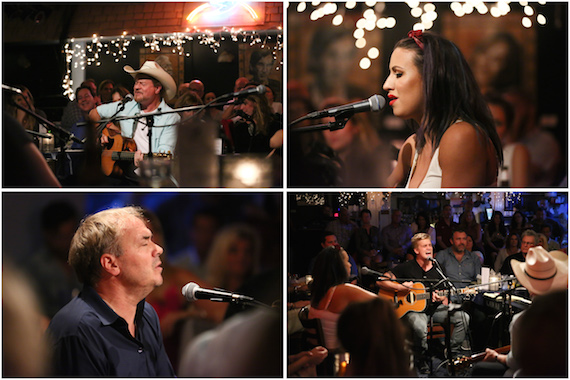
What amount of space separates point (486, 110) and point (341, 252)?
37.6 inches

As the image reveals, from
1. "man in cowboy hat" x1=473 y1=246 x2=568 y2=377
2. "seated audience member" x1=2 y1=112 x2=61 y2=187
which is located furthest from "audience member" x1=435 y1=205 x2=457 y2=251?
"seated audience member" x1=2 y1=112 x2=61 y2=187

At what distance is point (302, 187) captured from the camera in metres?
2.78

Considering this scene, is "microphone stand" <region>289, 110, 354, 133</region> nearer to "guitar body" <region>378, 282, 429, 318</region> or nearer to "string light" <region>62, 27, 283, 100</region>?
"string light" <region>62, 27, 283, 100</region>

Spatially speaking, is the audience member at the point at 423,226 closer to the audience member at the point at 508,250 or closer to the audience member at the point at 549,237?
the audience member at the point at 508,250

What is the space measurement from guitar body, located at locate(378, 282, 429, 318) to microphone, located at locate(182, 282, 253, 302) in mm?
708

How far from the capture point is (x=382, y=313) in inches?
109

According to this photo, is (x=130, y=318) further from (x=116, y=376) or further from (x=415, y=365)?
(x=415, y=365)

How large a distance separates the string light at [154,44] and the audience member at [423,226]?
38.4 inches

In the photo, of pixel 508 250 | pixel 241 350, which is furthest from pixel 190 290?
pixel 508 250

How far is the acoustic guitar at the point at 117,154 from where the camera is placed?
2773 millimetres

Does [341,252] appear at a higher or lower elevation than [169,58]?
lower

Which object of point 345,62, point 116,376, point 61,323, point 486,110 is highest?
point 345,62

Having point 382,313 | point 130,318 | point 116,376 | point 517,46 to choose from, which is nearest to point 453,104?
point 517,46

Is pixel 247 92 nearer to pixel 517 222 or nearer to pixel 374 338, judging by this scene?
pixel 374 338
